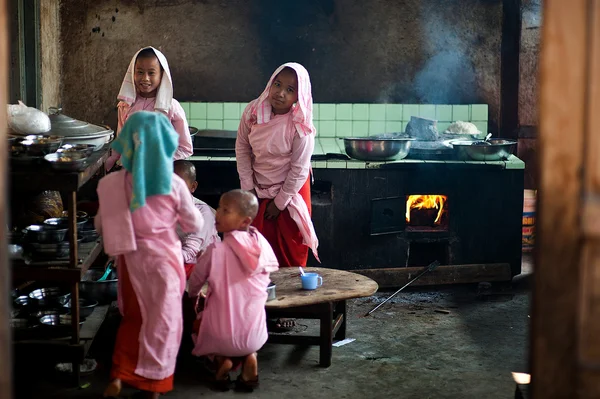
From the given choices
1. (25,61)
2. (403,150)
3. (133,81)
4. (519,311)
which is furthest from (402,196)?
(25,61)

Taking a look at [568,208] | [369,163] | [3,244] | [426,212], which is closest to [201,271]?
[3,244]

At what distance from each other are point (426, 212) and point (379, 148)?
78cm

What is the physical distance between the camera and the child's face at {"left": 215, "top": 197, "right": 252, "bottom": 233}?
5.09 m

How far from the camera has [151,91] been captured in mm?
6352

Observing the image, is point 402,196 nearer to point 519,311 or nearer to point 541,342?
point 519,311

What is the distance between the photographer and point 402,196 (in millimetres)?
7688

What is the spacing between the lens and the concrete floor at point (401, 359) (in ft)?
17.6

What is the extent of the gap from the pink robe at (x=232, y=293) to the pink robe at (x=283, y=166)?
1.23 meters

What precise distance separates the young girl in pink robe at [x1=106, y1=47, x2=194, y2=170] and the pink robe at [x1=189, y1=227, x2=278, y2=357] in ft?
4.56

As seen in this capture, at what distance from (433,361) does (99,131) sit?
2903mm

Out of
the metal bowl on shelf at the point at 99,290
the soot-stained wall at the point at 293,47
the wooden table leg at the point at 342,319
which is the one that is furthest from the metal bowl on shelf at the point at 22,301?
the soot-stained wall at the point at 293,47

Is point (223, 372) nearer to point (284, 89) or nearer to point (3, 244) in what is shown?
point (284, 89)

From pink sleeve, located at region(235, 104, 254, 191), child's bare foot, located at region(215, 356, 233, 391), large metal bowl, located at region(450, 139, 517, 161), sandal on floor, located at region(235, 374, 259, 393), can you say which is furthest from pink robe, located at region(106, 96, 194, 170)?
large metal bowl, located at region(450, 139, 517, 161)

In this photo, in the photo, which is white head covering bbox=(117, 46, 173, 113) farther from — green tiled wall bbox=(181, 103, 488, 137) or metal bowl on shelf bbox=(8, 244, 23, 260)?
green tiled wall bbox=(181, 103, 488, 137)
